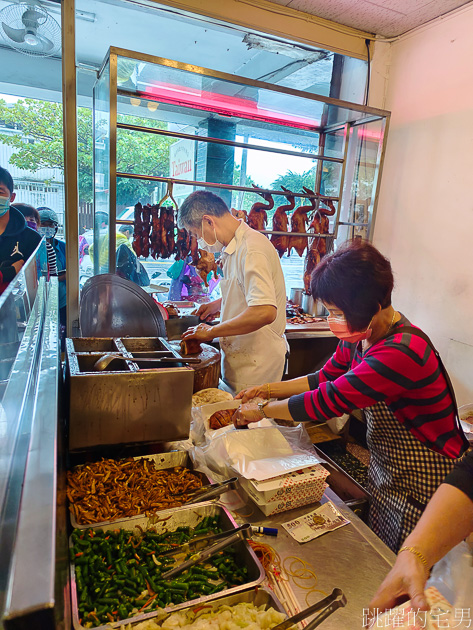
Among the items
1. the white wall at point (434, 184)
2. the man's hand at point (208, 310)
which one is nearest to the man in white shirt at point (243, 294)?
the man's hand at point (208, 310)

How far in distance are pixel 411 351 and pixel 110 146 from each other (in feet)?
8.48

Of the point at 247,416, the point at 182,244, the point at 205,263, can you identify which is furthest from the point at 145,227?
the point at 247,416

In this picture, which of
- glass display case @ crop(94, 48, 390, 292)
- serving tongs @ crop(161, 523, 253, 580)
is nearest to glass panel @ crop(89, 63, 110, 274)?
glass display case @ crop(94, 48, 390, 292)

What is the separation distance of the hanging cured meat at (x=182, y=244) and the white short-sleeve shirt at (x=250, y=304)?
1.01m

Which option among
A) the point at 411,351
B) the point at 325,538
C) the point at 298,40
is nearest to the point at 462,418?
the point at 411,351

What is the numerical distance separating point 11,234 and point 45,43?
6.05 ft

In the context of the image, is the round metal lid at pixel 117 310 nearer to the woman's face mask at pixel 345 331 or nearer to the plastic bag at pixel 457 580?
the woman's face mask at pixel 345 331

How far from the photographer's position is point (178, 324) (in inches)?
130

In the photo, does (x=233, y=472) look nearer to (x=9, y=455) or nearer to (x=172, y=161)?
(x=9, y=455)

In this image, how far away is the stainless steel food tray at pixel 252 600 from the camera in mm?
1056

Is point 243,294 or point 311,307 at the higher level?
point 243,294

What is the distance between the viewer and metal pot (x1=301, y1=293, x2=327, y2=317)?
4.64 meters

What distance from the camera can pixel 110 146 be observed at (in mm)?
3041

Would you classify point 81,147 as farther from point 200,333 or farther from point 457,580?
point 457,580
